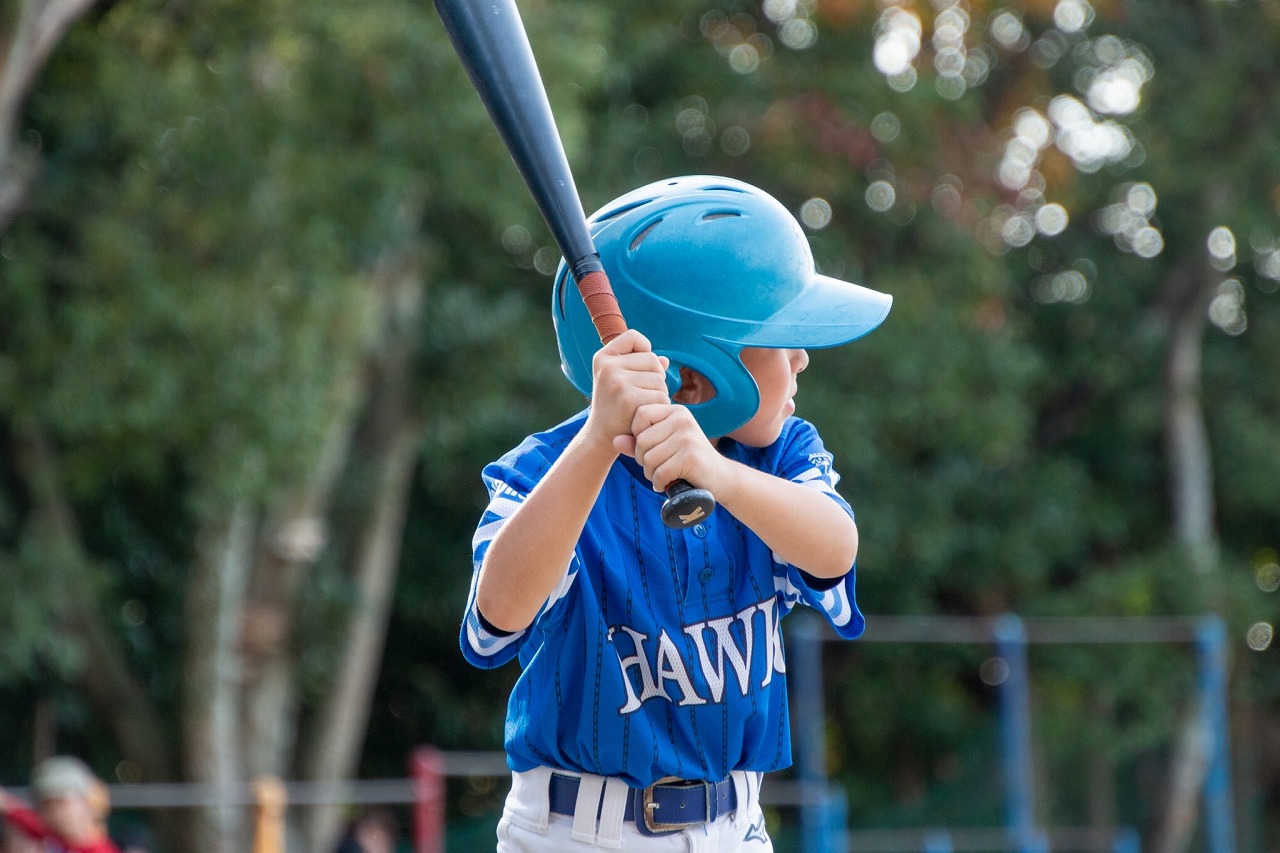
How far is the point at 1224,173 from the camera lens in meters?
14.4

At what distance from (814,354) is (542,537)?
37.8 ft

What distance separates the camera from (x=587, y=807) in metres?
2.20

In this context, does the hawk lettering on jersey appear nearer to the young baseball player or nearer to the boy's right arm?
the young baseball player

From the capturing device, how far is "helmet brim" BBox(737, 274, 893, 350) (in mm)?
2150

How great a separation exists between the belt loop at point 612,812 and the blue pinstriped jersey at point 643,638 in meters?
0.02

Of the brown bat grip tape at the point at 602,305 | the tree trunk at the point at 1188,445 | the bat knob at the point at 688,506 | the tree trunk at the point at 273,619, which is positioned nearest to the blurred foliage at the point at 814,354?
the tree trunk at the point at 1188,445

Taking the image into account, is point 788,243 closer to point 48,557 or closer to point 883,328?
point 48,557

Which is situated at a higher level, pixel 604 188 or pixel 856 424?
pixel 604 188

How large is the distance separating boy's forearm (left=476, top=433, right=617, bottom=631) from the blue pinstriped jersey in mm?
114

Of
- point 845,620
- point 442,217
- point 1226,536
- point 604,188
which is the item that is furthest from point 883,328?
point 845,620

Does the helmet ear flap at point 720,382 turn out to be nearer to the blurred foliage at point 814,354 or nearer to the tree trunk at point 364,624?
the blurred foliage at point 814,354

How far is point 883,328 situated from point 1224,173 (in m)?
3.87

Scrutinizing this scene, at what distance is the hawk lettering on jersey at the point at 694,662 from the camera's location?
2.21 meters

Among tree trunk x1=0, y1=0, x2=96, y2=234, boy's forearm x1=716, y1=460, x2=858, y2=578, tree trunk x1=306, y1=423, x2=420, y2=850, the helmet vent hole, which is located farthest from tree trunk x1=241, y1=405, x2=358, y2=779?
boy's forearm x1=716, y1=460, x2=858, y2=578
